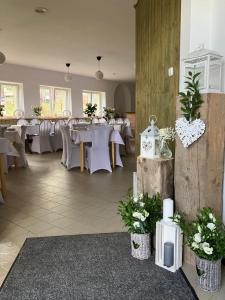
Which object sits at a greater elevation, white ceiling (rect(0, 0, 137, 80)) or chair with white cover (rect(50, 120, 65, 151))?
white ceiling (rect(0, 0, 137, 80))

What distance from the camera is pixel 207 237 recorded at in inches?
63.5

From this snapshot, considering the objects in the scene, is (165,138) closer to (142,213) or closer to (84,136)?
(142,213)

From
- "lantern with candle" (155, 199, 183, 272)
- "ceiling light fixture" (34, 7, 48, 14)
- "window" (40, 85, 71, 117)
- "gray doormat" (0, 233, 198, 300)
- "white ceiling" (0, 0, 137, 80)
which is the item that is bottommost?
"gray doormat" (0, 233, 198, 300)

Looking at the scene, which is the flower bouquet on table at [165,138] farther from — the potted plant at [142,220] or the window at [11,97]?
the window at [11,97]

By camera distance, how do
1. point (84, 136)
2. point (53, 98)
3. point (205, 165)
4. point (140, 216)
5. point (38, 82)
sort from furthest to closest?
point (53, 98)
point (38, 82)
point (84, 136)
point (140, 216)
point (205, 165)

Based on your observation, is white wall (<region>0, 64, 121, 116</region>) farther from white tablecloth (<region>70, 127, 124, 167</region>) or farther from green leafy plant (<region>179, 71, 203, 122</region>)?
green leafy plant (<region>179, 71, 203, 122</region>)

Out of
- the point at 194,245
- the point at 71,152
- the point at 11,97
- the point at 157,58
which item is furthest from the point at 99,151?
the point at 11,97

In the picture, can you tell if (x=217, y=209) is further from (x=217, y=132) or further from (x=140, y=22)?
(x=140, y=22)

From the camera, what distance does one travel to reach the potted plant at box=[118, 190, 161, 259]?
1.96 meters

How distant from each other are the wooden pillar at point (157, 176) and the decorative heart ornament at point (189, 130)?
285 mm

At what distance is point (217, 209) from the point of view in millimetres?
1870

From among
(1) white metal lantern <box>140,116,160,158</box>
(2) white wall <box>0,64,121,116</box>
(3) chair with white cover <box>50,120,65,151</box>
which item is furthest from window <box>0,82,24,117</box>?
(1) white metal lantern <box>140,116,160,158</box>

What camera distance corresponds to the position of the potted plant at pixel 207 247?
62.9 inches

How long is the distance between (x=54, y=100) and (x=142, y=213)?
8557mm
